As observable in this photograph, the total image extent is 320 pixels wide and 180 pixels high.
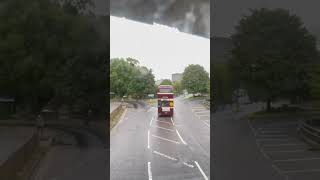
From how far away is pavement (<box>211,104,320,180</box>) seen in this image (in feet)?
34.0

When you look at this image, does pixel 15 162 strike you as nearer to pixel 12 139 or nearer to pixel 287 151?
pixel 12 139

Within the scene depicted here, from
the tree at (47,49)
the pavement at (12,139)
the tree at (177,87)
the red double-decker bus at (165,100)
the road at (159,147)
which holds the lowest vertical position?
the road at (159,147)

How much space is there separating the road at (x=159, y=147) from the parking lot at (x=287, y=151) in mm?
1854

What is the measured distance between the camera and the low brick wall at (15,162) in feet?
26.2

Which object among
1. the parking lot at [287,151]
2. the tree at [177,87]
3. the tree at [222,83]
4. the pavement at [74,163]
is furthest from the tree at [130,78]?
the pavement at [74,163]

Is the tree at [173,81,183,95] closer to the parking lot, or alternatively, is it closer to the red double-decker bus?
the red double-decker bus

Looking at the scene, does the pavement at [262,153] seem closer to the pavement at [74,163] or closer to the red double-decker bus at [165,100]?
the pavement at [74,163]

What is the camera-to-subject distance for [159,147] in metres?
15.1

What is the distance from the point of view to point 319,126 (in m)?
17.5

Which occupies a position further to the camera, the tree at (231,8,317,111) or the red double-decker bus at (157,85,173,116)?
the red double-decker bus at (157,85,173,116)

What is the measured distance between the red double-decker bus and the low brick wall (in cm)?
1260

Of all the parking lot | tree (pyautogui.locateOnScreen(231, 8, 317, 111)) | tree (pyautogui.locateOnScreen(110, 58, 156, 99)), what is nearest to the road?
tree (pyautogui.locateOnScreen(110, 58, 156, 99))

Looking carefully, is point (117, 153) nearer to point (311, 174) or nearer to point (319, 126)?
point (311, 174)

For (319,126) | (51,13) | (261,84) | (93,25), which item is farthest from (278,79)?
(51,13)
